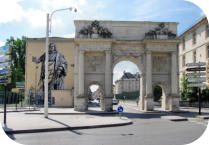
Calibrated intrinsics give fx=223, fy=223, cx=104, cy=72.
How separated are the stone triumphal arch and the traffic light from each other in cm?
1398

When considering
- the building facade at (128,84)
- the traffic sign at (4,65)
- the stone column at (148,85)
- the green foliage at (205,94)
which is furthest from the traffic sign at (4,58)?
the building facade at (128,84)

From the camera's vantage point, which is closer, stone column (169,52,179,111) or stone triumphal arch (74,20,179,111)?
stone triumphal arch (74,20,179,111)

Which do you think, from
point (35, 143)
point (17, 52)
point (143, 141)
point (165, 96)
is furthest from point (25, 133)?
point (17, 52)

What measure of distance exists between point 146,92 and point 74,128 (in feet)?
53.7

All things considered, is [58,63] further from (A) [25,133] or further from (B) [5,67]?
(A) [25,133]

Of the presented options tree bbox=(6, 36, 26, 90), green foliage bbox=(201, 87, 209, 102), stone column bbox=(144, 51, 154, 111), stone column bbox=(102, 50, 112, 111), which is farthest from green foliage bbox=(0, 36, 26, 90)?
green foliage bbox=(201, 87, 209, 102)

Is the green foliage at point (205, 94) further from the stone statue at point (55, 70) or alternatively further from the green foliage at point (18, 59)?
the green foliage at point (18, 59)

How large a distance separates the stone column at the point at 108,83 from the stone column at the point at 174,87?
25.1 ft

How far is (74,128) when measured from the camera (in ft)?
41.3

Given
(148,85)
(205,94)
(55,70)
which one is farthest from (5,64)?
(205,94)

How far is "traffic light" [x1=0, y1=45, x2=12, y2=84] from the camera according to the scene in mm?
13211

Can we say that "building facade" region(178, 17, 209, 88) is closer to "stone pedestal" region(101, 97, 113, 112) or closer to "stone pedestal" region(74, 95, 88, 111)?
"stone pedestal" region(101, 97, 113, 112)

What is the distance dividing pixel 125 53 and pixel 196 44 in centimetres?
1920

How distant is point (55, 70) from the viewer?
1623 inches
